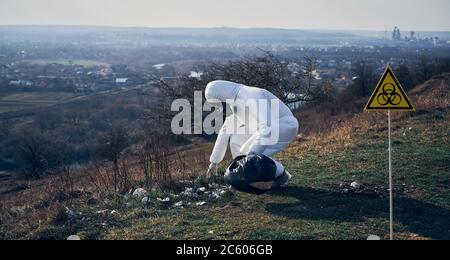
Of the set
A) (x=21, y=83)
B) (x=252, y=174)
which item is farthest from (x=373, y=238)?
(x=21, y=83)

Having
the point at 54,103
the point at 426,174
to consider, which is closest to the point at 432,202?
the point at 426,174

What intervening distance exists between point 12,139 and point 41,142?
166 inches

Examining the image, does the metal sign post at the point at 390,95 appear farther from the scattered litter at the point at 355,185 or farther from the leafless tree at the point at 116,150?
the leafless tree at the point at 116,150

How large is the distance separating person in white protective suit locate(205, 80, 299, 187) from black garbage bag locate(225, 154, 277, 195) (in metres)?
0.33

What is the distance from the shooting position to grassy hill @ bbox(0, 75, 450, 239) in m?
6.61

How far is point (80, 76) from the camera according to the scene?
230 ft

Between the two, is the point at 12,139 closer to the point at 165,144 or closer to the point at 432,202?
the point at 165,144

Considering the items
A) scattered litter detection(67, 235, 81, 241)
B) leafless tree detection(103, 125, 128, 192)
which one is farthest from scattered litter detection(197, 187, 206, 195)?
scattered litter detection(67, 235, 81, 241)

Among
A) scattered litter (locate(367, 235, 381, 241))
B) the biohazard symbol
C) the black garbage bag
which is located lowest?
scattered litter (locate(367, 235, 381, 241))

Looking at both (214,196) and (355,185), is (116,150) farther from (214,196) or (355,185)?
(355,185)

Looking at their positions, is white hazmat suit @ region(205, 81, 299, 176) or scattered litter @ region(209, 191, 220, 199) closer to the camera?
scattered litter @ region(209, 191, 220, 199)

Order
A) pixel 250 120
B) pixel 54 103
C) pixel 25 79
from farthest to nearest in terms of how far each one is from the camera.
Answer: pixel 25 79 → pixel 54 103 → pixel 250 120

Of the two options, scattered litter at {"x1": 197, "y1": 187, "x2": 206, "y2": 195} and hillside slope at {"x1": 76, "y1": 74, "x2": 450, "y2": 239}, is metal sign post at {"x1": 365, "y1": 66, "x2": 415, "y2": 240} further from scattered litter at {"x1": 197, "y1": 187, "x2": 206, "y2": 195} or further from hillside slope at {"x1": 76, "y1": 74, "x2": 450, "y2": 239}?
scattered litter at {"x1": 197, "y1": 187, "x2": 206, "y2": 195}

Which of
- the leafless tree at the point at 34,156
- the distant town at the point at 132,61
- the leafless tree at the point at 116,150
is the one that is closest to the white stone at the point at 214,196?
the leafless tree at the point at 116,150
